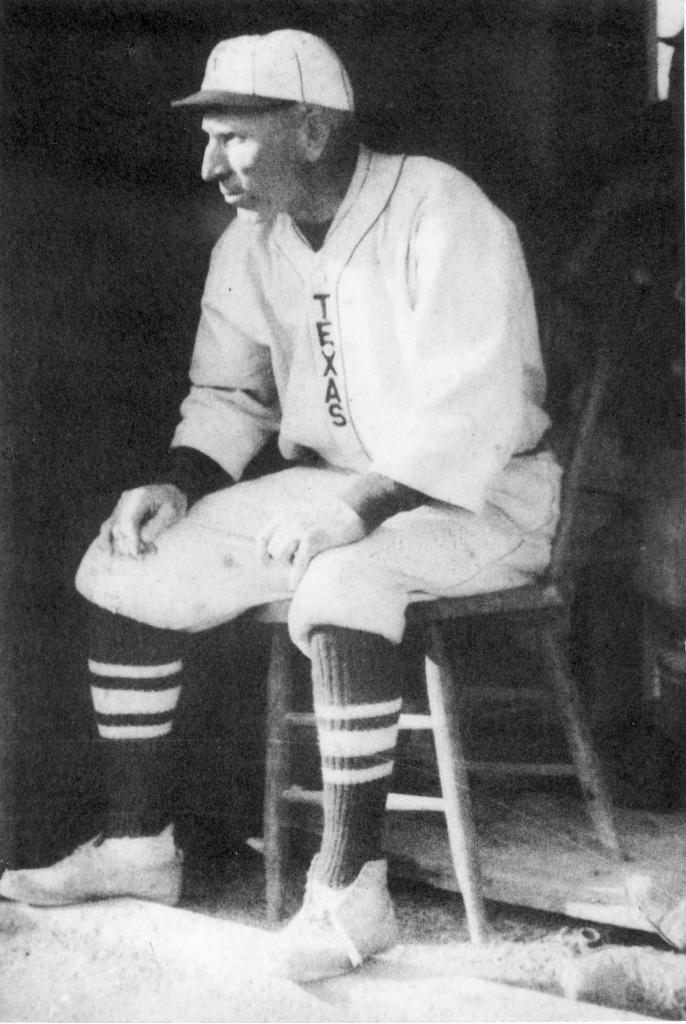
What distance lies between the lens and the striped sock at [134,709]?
1855mm

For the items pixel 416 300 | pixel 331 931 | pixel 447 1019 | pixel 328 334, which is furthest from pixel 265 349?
pixel 447 1019

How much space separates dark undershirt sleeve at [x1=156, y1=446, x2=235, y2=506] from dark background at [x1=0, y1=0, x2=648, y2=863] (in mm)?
53

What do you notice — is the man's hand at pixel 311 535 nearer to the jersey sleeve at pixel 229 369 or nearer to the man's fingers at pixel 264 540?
the man's fingers at pixel 264 540

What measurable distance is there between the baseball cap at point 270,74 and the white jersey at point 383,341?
0.13m

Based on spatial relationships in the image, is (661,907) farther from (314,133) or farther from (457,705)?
(314,133)

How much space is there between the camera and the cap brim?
5.85 ft

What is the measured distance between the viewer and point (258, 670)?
209cm

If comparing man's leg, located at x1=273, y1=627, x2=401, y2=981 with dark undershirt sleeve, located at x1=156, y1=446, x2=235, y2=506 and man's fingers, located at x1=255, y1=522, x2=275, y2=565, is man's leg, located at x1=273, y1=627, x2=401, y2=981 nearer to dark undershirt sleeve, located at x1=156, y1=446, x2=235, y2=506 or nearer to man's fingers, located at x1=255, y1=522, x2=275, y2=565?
man's fingers, located at x1=255, y1=522, x2=275, y2=565

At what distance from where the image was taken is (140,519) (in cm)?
188

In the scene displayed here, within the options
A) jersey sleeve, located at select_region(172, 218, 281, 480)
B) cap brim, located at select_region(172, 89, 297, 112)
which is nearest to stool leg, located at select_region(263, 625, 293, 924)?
jersey sleeve, located at select_region(172, 218, 281, 480)

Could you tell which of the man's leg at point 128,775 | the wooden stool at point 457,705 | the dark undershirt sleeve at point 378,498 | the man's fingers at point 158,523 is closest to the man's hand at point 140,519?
the man's fingers at point 158,523

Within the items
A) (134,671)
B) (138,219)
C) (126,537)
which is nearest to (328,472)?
(126,537)

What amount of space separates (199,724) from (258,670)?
0.17 metres

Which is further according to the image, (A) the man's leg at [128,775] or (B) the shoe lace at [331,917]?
(A) the man's leg at [128,775]
